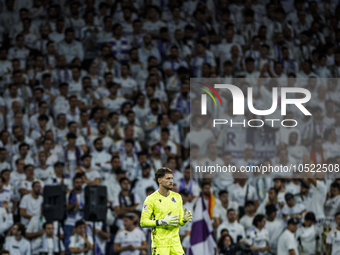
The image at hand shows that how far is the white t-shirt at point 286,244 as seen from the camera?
1290cm

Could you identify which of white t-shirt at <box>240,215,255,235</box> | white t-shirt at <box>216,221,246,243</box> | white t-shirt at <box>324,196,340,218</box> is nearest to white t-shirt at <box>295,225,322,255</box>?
white t-shirt at <box>324,196,340,218</box>

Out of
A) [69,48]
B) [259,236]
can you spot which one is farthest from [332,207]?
[69,48]

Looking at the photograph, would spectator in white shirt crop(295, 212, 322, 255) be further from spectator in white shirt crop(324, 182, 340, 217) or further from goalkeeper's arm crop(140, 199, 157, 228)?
goalkeeper's arm crop(140, 199, 157, 228)

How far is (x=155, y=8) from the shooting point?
678 inches

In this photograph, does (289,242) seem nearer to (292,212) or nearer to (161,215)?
(292,212)

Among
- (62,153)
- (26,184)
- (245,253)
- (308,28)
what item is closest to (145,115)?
(62,153)

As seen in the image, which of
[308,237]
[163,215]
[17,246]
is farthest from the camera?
[308,237]

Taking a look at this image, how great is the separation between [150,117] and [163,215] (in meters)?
6.68

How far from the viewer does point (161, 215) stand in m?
8.65

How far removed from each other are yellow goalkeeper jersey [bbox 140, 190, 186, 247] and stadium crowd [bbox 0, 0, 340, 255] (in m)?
4.11

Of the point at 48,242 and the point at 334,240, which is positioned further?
the point at 334,240

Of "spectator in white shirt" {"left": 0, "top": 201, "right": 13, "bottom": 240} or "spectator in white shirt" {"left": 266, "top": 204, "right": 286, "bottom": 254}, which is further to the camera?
"spectator in white shirt" {"left": 266, "top": 204, "right": 286, "bottom": 254}

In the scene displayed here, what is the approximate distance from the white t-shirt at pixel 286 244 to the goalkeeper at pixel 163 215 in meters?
4.90

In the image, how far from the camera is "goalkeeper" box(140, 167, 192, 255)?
27.8ft
